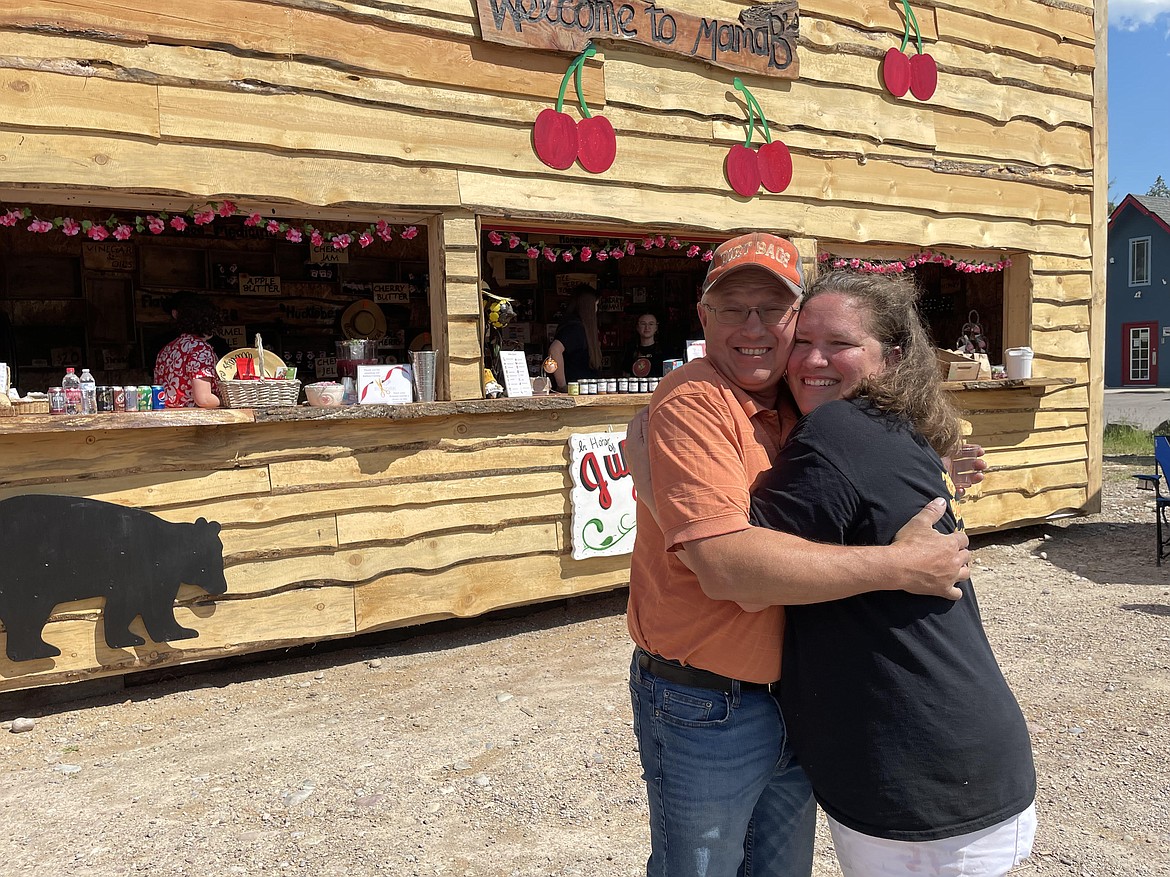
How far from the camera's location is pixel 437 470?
5.19 m

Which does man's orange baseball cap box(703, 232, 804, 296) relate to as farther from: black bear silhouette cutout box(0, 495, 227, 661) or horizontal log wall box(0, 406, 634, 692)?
black bear silhouette cutout box(0, 495, 227, 661)

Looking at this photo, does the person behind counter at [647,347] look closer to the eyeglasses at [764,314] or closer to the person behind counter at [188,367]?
the person behind counter at [188,367]

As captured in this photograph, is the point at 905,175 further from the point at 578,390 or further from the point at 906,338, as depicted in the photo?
the point at 906,338

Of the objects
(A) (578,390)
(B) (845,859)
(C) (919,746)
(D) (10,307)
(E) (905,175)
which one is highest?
(E) (905,175)

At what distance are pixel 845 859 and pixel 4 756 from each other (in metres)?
3.97

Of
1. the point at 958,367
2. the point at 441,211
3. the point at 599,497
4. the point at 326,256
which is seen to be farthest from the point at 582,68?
the point at 958,367

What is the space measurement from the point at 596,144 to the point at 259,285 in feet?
12.3

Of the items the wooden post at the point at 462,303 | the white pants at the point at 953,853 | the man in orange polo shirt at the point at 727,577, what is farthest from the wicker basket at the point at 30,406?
the white pants at the point at 953,853

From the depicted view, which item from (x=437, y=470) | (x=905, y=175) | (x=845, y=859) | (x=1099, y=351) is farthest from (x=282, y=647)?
(x=1099, y=351)

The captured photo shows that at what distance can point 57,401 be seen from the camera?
428 centimetres

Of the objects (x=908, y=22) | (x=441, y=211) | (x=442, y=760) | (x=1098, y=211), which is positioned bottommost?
(x=442, y=760)

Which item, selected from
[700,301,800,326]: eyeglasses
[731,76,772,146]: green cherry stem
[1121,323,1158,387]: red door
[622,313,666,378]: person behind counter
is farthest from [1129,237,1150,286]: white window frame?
[700,301,800,326]: eyeglasses

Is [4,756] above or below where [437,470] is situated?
below

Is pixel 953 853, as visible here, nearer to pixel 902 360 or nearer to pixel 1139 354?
pixel 902 360
